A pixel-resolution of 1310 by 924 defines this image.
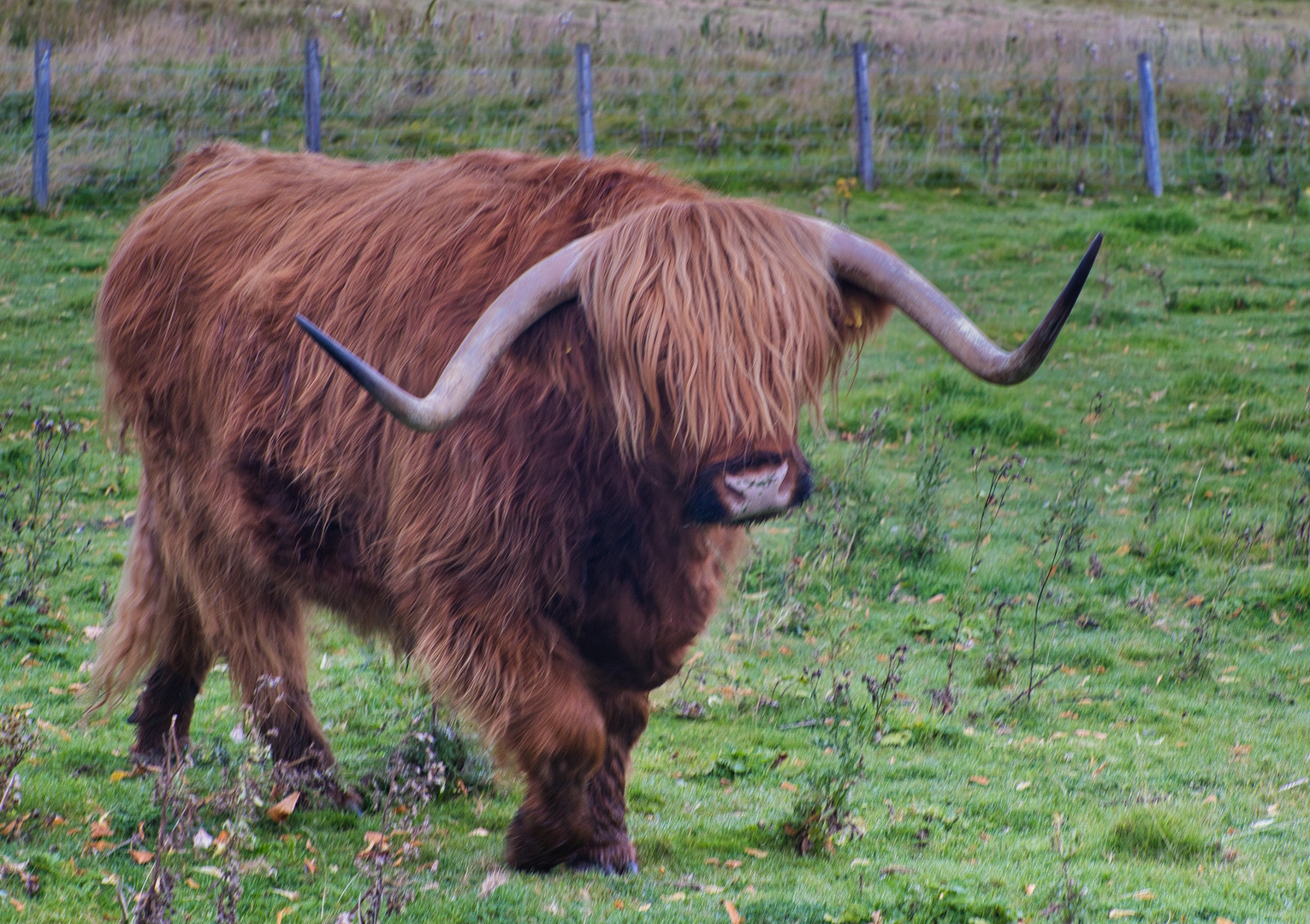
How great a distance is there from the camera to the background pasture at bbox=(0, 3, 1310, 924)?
357 centimetres

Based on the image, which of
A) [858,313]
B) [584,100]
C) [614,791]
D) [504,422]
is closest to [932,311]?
[858,313]

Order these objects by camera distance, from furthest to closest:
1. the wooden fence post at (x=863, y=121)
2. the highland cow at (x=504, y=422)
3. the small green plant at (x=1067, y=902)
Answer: the wooden fence post at (x=863, y=121)
the small green plant at (x=1067, y=902)
the highland cow at (x=504, y=422)

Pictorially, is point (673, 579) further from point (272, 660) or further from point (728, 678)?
point (728, 678)

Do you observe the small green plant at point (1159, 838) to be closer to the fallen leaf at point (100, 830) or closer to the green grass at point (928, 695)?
the green grass at point (928, 695)

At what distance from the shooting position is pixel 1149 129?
14742 millimetres

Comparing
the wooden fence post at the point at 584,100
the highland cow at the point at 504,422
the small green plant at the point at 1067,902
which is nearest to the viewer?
the highland cow at the point at 504,422

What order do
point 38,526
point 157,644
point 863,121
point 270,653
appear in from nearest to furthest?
1. point 270,653
2. point 157,644
3. point 38,526
4. point 863,121

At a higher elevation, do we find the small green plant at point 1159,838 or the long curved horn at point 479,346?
the long curved horn at point 479,346

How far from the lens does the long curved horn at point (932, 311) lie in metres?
3.18

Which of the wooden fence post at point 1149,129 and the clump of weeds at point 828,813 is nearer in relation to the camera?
the clump of weeds at point 828,813

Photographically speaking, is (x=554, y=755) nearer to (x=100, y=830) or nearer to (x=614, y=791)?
(x=614, y=791)

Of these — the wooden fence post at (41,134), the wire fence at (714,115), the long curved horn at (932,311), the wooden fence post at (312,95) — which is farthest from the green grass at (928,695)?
the wire fence at (714,115)

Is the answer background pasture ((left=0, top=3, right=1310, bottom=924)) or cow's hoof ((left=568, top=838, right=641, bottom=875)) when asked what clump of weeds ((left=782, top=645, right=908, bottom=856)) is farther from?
cow's hoof ((left=568, top=838, right=641, bottom=875))

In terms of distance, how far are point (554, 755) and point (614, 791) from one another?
43 cm
